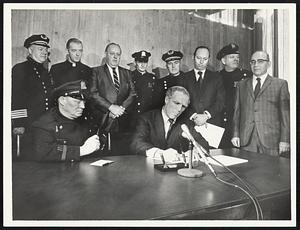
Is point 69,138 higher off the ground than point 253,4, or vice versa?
point 253,4

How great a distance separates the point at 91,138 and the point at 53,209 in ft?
1.66

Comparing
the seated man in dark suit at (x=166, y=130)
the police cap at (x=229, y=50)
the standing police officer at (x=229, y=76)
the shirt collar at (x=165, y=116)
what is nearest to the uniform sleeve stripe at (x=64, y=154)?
the seated man in dark suit at (x=166, y=130)

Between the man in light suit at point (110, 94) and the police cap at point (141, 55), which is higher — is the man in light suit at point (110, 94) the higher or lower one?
the lower one

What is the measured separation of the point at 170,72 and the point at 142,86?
8.2 inches

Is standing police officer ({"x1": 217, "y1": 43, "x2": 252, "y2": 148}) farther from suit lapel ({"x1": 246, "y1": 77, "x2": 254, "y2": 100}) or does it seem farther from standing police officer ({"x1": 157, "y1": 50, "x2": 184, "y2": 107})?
standing police officer ({"x1": 157, "y1": 50, "x2": 184, "y2": 107})

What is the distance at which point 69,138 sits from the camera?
6.75 ft

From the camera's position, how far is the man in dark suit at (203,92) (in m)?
2.12

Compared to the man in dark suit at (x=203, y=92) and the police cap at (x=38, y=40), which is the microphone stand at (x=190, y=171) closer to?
the man in dark suit at (x=203, y=92)

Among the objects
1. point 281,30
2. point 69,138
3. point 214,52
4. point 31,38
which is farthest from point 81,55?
point 281,30

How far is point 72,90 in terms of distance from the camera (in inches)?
81.7

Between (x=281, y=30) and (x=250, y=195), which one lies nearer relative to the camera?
(x=250, y=195)

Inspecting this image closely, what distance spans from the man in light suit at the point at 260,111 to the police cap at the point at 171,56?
0.46m

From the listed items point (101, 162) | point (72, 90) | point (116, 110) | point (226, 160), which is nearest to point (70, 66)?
point (72, 90)

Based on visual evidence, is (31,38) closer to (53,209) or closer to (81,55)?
(81,55)
